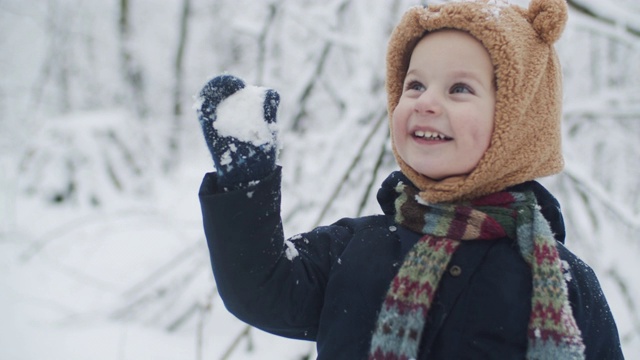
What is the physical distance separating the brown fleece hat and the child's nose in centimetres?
13

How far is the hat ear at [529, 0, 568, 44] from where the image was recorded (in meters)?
0.96

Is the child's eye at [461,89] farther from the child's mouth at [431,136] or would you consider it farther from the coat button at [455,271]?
the coat button at [455,271]

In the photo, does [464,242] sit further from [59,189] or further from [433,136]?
[59,189]

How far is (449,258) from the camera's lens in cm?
88

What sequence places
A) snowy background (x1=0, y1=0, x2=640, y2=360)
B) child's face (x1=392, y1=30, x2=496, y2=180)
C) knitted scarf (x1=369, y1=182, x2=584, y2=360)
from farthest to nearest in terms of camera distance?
1. snowy background (x1=0, y1=0, x2=640, y2=360)
2. child's face (x1=392, y1=30, x2=496, y2=180)
3. knitted scarf (x1=369, y1=182, x2=584, y2=360)

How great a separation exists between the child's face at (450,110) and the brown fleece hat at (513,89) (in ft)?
0.06

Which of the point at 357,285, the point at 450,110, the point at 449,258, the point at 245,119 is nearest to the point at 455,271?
the point at 449,258

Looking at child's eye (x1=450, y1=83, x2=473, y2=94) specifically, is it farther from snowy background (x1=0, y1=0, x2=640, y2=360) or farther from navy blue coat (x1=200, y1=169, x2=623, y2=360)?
snowy background (x1=0, y1=0, x2=640, y2=360)

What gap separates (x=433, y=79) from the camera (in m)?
0.96

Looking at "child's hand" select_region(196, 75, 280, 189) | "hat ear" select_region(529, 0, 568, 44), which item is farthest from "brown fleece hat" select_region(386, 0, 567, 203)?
"child's hand" select_region(196, 75, 280, 189)

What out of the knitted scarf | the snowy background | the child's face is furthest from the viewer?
the snowy background

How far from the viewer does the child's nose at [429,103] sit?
92 cm

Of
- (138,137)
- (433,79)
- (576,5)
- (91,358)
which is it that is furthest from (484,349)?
(138,137)

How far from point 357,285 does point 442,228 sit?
0.22m
